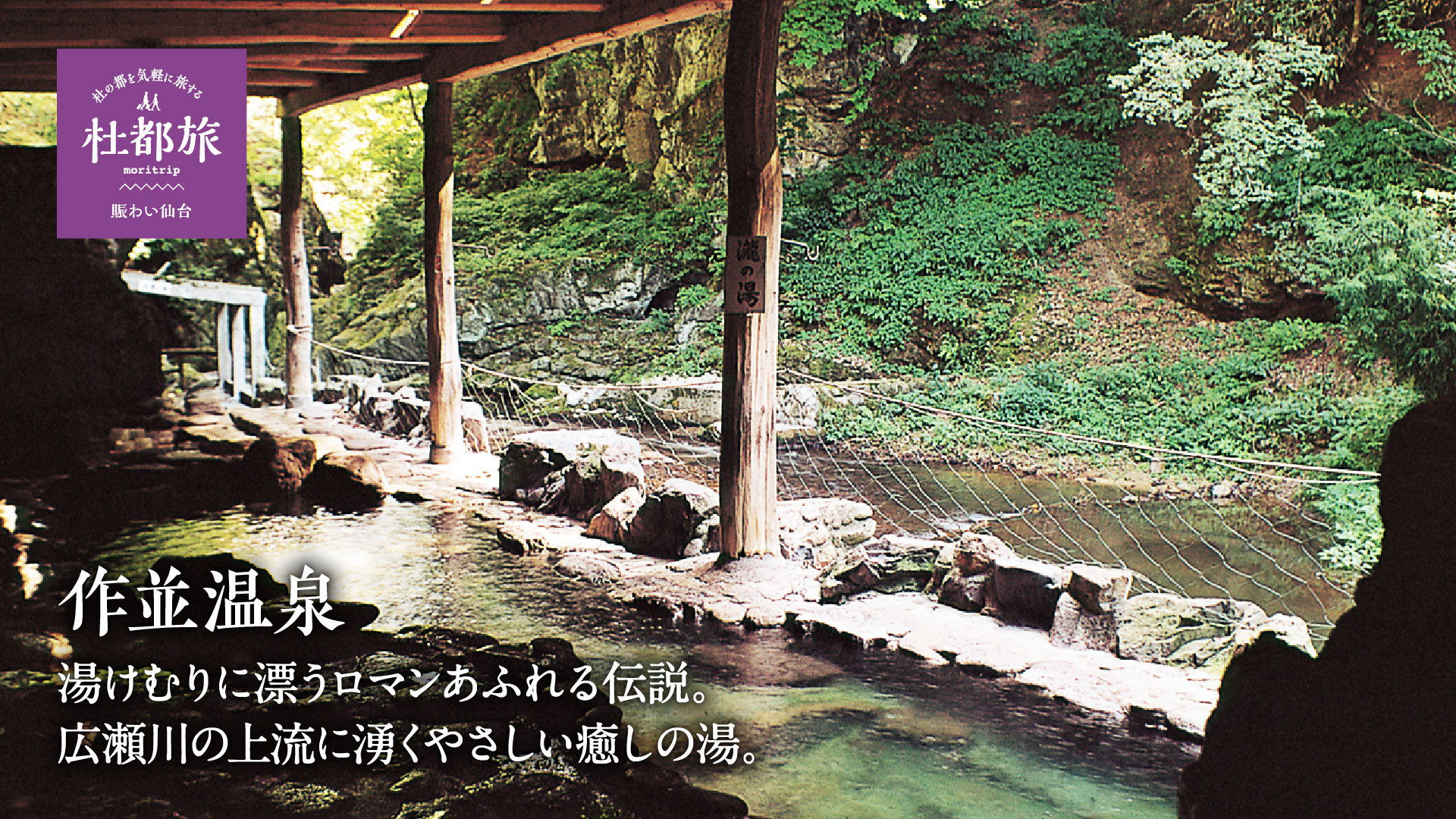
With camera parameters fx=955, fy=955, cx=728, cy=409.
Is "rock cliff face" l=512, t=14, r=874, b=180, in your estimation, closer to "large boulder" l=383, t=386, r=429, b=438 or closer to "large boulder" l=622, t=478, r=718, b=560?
"large boulder" l=383, t=386, r=429, b=438

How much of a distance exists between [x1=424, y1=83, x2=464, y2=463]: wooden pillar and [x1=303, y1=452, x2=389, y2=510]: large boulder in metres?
1.20

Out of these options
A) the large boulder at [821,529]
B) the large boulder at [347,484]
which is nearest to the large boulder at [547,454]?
the large boulder at [347,484]

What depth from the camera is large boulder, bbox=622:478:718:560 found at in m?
5.46

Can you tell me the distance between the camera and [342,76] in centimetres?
890

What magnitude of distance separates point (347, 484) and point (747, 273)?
363cm

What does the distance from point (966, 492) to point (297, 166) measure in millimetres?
8200

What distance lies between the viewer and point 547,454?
691 centimetres

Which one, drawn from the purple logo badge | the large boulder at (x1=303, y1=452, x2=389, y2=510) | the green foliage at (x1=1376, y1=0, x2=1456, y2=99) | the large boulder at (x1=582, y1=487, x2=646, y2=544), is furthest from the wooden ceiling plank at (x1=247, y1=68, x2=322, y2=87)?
the green foliage at (x1=1376, y1=0, x2=1456, y2=99)

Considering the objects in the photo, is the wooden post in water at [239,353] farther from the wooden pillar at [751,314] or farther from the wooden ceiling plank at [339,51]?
the wooden pillar at [751,314]

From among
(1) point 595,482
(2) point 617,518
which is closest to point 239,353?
(1) point 595,482

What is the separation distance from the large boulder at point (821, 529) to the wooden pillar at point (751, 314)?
30cm

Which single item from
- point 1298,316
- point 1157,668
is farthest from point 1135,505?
point 1157,668

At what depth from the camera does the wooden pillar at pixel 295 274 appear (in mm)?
10781

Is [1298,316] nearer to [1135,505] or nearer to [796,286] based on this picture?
[1135,505]
